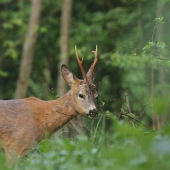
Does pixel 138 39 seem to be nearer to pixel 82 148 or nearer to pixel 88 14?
pixel 88 14

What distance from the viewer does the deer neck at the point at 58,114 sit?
7.00m

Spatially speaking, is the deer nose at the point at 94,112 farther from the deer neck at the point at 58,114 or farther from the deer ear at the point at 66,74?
the deer ear at the point at 66,74

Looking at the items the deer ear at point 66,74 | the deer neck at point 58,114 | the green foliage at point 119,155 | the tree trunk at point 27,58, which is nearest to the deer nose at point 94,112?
the deer neck at point 58,114

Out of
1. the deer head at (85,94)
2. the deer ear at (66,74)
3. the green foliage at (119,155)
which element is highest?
the deer ear at (66,74)

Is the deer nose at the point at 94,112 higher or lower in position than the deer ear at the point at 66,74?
lower

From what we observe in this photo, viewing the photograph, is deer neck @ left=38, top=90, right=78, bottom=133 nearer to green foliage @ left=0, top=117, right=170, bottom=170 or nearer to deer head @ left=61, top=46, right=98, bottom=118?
deer head @ left=61, top=46, right=98, bottom=118

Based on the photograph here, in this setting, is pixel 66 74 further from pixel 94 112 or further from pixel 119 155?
pixel 119 155

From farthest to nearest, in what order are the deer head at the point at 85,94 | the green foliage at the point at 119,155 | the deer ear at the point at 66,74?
the deer ear at the point at 66,74, the deer head at the point at 85,94, the green foliage at the point at 119,155

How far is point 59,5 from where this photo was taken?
17609 millimetres

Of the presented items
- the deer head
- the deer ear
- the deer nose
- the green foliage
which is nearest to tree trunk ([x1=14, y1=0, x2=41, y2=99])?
the deer ear

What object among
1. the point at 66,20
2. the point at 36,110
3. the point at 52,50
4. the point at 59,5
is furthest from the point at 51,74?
the point at 36,110

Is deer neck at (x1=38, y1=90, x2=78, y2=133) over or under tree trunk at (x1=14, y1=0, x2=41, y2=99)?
under

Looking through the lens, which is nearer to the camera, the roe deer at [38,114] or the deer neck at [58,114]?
the roe deer at [38,114]

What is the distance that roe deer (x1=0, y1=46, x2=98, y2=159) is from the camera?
266 inches
